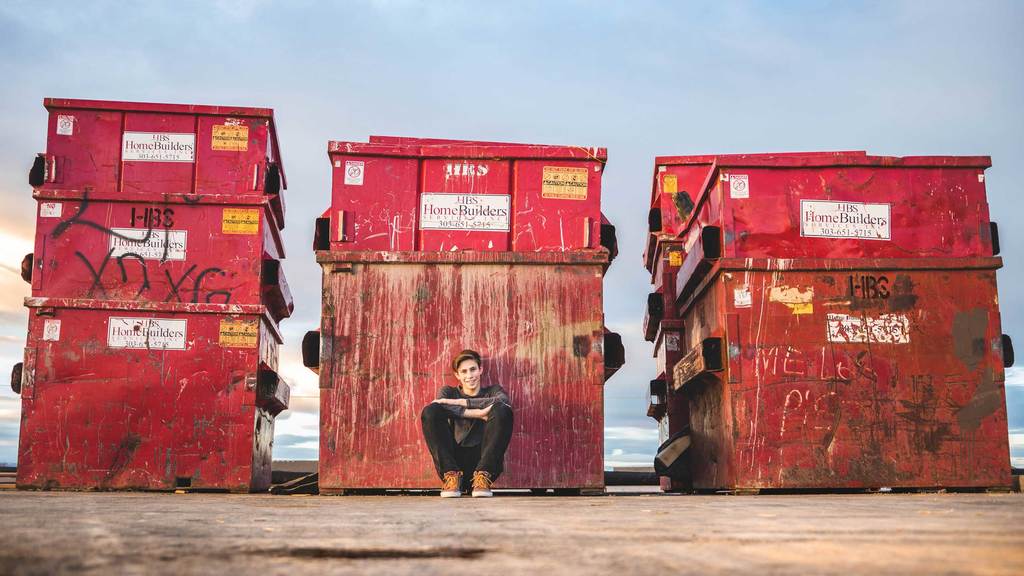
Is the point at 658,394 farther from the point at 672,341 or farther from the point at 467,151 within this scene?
the point at 467,151

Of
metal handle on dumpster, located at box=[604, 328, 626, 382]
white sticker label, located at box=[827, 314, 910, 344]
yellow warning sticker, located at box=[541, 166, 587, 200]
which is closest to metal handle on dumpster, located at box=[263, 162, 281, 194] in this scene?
yellow warning sticker, located at box=[541, 166, 587, 200]

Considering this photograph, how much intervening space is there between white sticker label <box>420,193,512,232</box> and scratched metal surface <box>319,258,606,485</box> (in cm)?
26

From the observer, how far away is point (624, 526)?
319 cm

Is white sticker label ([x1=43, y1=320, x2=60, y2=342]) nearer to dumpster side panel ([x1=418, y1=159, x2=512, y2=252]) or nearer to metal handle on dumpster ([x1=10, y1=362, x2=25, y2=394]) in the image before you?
metal handle on dumpster ([x1=10, y1=362, x2=25, y2=394])

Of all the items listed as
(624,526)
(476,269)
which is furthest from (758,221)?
(624,526)

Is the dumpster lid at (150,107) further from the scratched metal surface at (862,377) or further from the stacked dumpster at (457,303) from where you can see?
the scratched metal surface at (862,377)

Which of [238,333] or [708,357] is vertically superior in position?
[238,333]

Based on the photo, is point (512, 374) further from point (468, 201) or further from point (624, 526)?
point (624, 526)

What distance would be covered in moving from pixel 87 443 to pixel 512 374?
3130 mm

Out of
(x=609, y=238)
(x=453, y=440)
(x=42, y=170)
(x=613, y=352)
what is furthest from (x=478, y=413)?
(x=42, y=170)

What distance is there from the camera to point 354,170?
6867 mm

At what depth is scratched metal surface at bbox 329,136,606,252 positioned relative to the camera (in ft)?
22.3

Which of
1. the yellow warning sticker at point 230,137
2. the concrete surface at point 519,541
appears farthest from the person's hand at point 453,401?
the yellow warning sticker at point 230,137

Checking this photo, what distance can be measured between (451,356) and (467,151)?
4.90ft
